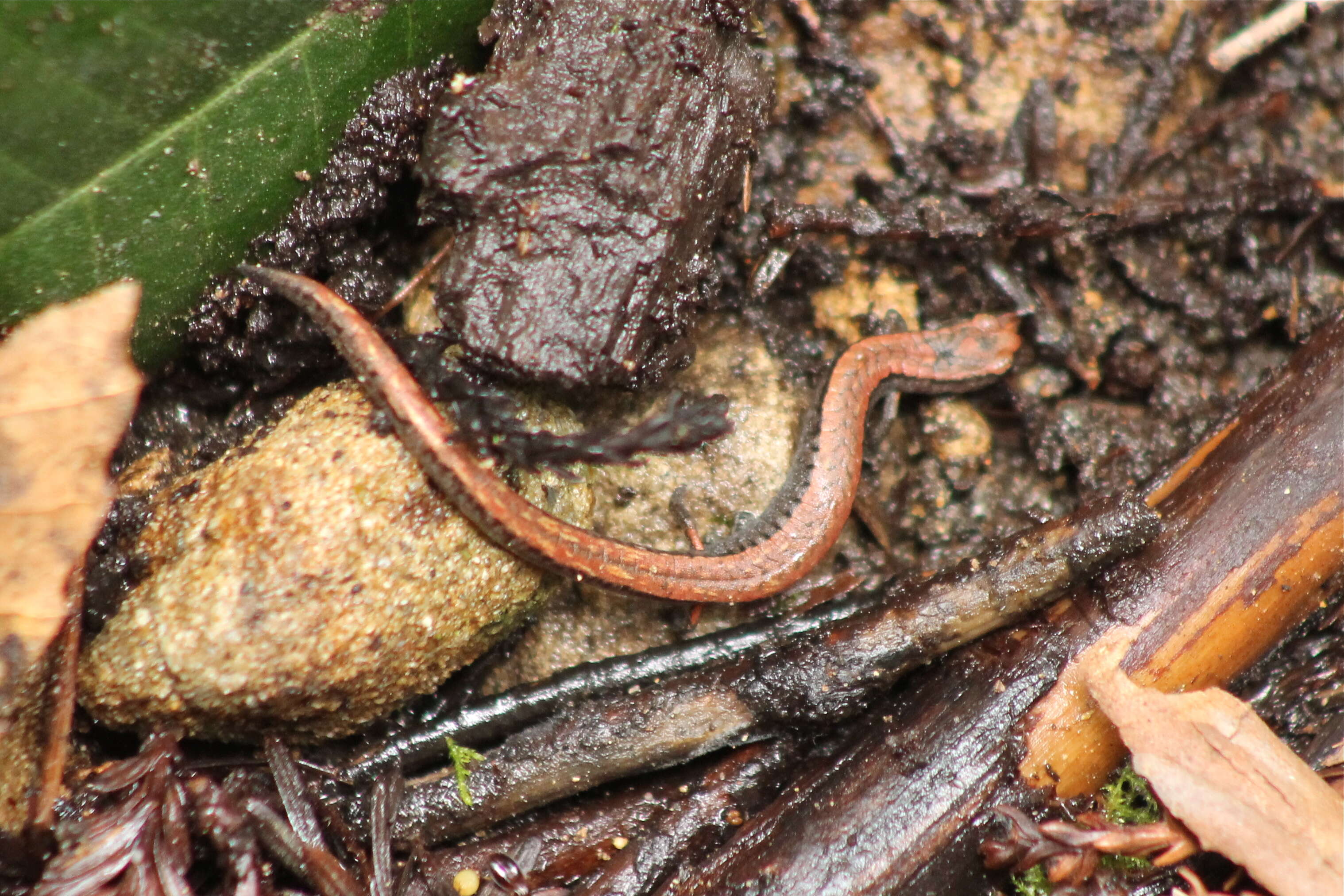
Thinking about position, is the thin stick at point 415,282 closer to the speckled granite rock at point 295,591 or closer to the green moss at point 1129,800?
the speckled granite rock at point 295,591

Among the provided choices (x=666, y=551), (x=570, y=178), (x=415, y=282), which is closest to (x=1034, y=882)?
(x=666, y=551)

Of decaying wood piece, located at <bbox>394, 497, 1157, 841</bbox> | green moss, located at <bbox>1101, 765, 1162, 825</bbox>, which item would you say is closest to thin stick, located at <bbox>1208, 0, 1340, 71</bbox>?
decaying wood piece, located at <bbox>394, 497, 1157, 841</bbox>

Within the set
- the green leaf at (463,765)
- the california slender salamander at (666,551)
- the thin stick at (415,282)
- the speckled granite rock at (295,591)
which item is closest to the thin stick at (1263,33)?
the california slender salamander at (666,551)

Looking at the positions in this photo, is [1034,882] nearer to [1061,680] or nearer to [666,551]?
[1061,680]

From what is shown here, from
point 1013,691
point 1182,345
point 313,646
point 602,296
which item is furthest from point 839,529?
point 313,646

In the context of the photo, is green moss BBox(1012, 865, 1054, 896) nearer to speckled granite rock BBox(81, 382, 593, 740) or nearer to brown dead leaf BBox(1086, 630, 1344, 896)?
brown dead leaf BBox(1086, 630, 1344, 896)
